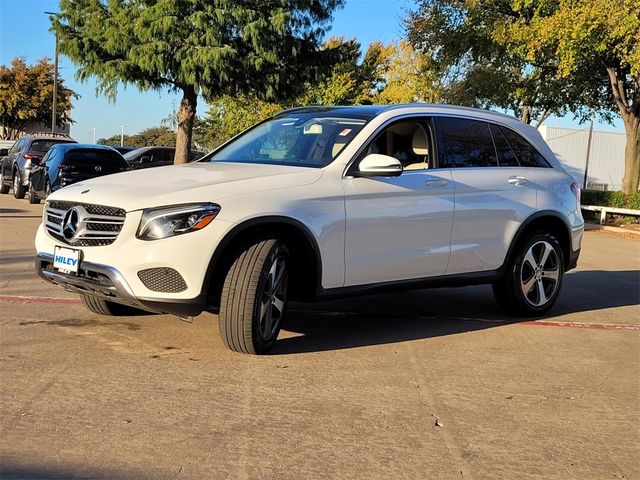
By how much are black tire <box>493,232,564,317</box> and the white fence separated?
4300cm

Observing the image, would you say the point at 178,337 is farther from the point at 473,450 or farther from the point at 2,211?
the point at 2,211

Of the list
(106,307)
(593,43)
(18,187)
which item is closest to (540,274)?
(106,307)

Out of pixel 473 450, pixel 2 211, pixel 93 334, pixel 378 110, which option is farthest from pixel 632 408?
pixel 2 211

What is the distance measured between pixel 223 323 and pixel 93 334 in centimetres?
123

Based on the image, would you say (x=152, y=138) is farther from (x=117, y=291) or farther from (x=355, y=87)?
(x=117, y=291)

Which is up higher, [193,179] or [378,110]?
[378,110]

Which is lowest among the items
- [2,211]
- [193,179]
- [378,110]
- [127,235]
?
[2,211]

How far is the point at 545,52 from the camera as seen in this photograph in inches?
766

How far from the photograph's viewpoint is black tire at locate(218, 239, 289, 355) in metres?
4.58

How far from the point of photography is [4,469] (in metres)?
3.06

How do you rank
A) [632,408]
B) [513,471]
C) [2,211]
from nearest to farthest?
[513,471]
[632,408]
[2,211]

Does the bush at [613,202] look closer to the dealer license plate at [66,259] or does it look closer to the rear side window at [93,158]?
the rear side window at [93,158]

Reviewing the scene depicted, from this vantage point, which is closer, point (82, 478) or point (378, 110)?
point (82, 478)

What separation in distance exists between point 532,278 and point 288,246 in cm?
276
